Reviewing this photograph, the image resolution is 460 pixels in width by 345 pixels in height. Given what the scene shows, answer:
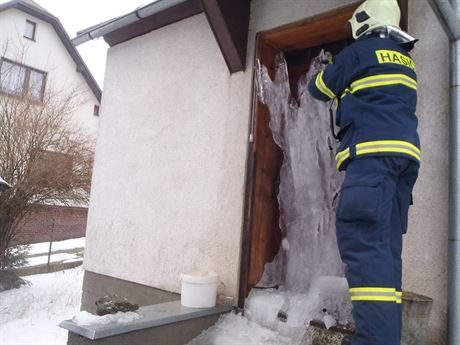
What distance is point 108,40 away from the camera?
5988 millimetres

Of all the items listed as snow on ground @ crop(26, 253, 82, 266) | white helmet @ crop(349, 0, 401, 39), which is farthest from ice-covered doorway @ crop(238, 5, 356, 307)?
snow on ground @ crop(26, 253, 82, 266)

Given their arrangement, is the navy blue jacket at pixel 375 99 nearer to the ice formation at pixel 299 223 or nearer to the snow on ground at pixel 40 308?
the ice formation at pixel 299 223

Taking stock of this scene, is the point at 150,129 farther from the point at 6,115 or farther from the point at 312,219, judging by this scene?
the point at 6,115

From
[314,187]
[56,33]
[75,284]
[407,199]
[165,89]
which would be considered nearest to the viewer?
[407,199]

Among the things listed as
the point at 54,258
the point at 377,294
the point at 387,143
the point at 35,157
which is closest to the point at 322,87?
the point at 387,143

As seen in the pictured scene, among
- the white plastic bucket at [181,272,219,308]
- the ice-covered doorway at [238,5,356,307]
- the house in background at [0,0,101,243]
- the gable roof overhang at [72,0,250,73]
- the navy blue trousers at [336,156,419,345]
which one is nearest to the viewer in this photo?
the navy blue trousers at [336,156,419,345]

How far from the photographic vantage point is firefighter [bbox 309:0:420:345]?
206 cm

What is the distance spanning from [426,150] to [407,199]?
0.68m

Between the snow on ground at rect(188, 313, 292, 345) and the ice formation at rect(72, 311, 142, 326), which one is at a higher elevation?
the ice formation at rect(72, 311, 142, 326)

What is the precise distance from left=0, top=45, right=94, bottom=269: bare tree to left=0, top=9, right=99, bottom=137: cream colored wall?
4.42m

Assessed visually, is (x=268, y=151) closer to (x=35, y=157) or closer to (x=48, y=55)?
(x=35, y=157)

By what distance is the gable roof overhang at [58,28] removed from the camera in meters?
16.1

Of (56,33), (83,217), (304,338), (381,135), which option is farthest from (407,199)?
(56,33)

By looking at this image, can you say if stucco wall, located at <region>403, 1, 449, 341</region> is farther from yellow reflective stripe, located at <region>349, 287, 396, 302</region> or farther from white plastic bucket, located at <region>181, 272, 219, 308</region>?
white plastic bucket, located at <region>181, 272, 219, 308</region>
